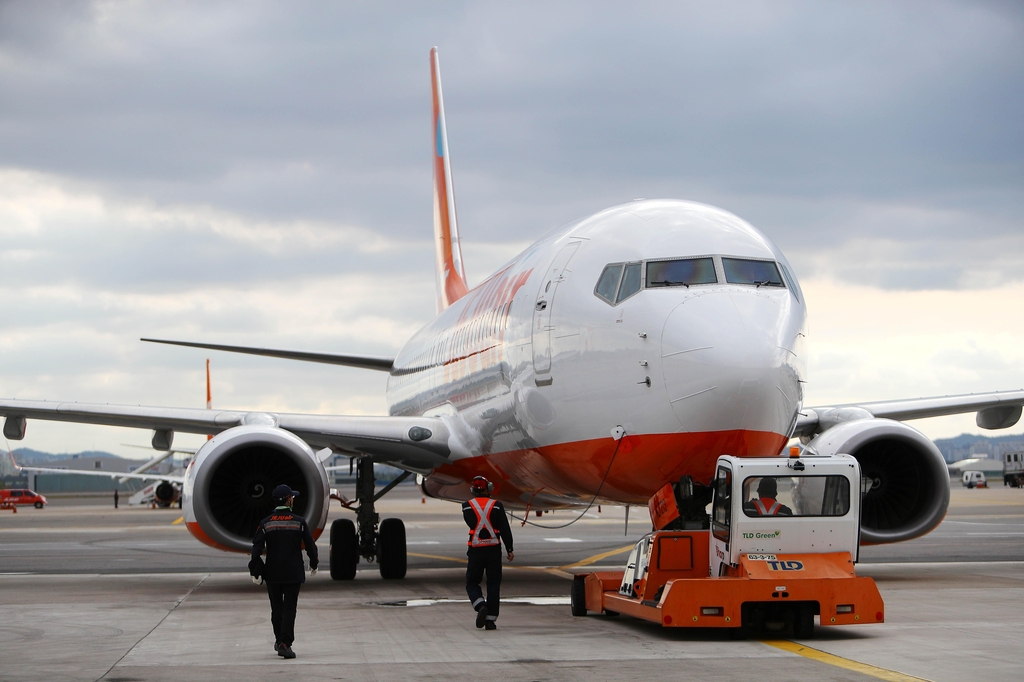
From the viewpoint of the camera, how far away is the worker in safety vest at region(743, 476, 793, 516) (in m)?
10.4

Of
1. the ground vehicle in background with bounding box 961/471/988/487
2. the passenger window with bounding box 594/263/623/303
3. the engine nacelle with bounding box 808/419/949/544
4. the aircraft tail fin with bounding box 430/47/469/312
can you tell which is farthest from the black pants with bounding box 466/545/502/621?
the ground vehicle in background with bounding box 961/471/988/487

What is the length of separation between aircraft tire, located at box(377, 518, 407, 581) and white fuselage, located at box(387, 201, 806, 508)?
4.22 m

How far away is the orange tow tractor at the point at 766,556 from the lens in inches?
398

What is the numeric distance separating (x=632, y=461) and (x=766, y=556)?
4.86 feet

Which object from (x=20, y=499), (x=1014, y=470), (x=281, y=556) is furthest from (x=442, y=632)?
(x=1014, y=470)

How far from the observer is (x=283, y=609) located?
32.2ft

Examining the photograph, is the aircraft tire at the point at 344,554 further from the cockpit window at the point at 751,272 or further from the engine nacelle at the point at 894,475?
the cockpit window at the point at 751,272

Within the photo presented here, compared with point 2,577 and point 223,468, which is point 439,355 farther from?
point 2,577

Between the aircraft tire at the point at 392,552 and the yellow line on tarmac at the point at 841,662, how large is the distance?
887cm

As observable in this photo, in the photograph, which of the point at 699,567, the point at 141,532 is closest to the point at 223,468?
the point at 699,567

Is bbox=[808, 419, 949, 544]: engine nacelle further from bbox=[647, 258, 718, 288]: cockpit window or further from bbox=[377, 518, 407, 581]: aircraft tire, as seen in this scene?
bbox=[377, 518, 407, 581]: aircraft tire

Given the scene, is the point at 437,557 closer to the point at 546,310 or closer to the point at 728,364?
the point at 546,310

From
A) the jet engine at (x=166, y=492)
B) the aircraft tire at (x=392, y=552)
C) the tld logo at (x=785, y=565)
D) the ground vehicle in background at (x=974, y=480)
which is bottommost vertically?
the ground vehicle in background at (x=974, y=480)

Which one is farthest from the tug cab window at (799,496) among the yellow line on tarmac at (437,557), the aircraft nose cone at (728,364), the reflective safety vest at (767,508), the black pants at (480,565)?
the yellow line on tarmac at (437,557)
